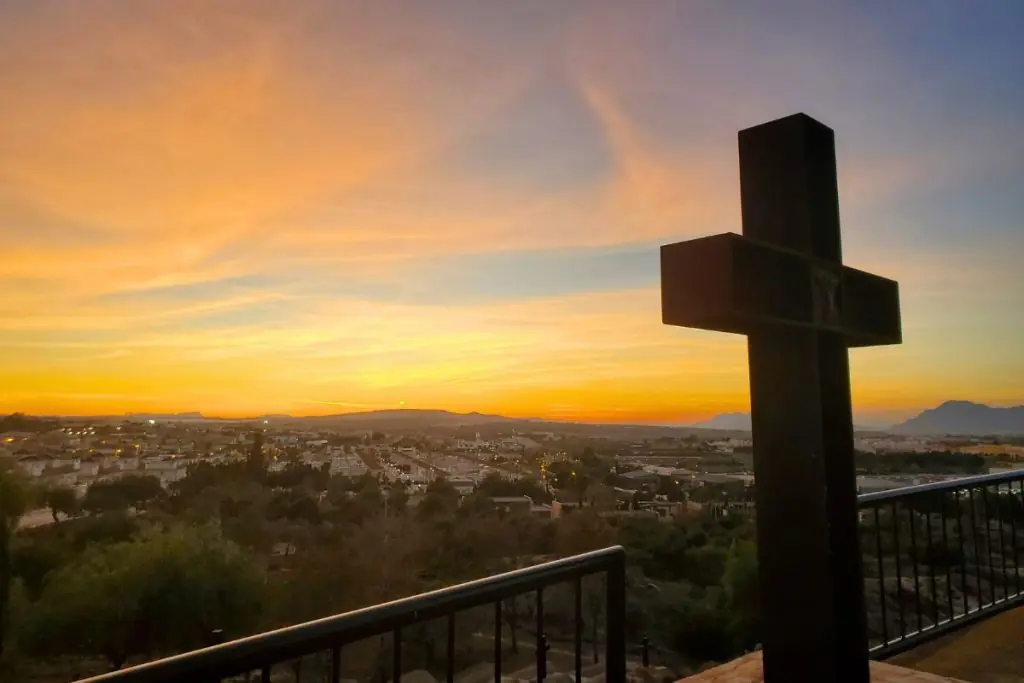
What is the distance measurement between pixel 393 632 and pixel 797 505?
1433mm

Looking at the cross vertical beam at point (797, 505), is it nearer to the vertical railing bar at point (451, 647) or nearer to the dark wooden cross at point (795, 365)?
the dark wooden cross at point (795, 365)

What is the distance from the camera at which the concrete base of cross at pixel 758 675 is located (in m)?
3.88

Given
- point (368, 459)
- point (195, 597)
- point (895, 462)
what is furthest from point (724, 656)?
point (368, 459)

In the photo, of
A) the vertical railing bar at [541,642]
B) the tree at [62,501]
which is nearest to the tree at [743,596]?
the vertical railing bar at [541,642]

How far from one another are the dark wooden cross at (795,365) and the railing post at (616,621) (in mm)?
530

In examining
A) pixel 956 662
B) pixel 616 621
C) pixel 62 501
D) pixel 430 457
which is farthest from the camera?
pixel 430 457

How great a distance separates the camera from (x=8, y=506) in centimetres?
3072

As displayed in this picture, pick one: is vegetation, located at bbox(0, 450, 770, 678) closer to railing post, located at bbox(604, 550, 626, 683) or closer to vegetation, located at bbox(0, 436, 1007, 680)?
vegetation, located at bbox(0, 436, 1007, 680)

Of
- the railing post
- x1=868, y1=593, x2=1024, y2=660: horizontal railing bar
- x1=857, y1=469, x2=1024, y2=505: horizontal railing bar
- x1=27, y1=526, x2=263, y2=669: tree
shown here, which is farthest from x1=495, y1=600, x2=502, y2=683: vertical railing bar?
x1=27, y1=526, x2=263, y2=669: tree

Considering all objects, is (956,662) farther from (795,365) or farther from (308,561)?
(308,561)

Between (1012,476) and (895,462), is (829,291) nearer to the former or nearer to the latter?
(1012,476)

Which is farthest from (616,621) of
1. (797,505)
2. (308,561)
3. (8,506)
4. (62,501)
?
(62,501)

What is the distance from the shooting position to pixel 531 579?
7.73ft

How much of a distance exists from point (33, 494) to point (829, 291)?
3789 cm
